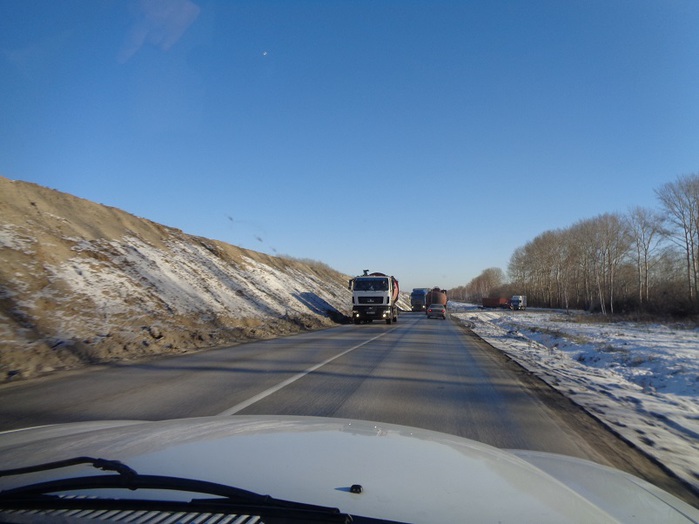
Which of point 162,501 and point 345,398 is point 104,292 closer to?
point 345,398

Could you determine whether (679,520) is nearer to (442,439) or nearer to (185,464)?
(442,439)

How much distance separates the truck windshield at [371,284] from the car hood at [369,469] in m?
30.7

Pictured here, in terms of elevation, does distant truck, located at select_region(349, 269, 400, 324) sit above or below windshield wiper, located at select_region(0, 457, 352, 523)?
above

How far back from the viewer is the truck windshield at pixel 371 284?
34.6 metres

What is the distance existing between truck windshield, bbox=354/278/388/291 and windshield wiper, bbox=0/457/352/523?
106 feet

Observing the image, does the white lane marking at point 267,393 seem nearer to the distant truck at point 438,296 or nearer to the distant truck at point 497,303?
the distant truck at point 438,296

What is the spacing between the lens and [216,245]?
39.2 m

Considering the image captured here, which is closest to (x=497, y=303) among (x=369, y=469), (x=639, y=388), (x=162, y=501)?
(x=639, y=388)

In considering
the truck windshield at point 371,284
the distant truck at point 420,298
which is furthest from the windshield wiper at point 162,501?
the distant truck at point 420,298

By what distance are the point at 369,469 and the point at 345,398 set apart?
525 centimetres

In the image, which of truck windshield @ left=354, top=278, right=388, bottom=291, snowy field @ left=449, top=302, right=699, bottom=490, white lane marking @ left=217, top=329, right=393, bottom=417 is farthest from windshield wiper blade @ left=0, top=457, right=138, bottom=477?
truck windshield @ left=354, top=278, right=388, bottom=291

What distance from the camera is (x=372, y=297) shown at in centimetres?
3416

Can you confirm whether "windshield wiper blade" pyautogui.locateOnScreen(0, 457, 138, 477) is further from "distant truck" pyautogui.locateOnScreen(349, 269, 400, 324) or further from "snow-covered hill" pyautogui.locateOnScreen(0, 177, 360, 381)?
"distant truck" pyautogui.locateOnScreen(349, 269, 400, 324)

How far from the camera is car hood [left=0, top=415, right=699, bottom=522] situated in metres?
2.23
